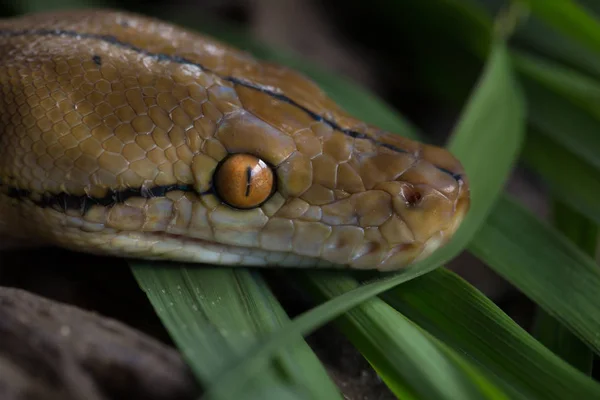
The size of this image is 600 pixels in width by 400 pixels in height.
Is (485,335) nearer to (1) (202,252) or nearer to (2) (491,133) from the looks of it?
(1) (202,252)

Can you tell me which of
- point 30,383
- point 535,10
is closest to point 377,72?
point 535,10

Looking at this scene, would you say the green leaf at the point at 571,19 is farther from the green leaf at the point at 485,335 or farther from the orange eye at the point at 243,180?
the orange eye at the point at 243,180

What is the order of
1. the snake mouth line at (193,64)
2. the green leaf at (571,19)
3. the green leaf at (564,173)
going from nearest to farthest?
the snake mouth line at (193,64) → the green leaf at (564,173) → the green leaf at (571,19)

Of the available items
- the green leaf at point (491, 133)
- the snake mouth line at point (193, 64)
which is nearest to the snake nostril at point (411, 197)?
the snake mouth line at point (193, 64)

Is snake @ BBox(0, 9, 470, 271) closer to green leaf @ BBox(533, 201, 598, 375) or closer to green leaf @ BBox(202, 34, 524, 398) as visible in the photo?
green leaf @ BBox(202, 34, 524, 398)

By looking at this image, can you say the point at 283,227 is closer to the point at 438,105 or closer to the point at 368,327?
the point at 368,327

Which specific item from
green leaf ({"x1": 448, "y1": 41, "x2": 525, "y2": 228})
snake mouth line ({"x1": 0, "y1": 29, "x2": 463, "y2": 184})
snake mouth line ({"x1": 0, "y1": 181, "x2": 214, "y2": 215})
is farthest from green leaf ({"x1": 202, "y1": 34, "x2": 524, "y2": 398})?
snake mouth line ({"x1": 0, "y1": 181, "x2": 214, "y2": 215})
